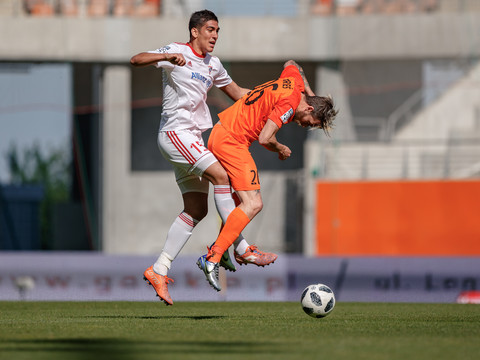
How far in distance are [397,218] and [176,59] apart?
11.5 m

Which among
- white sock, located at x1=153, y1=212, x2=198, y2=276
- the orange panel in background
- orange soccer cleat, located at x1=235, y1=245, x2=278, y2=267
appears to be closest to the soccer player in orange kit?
orange soccer cleat, located at x1=235, y1=245, x2=278, y2=267

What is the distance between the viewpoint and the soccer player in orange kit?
6.78m

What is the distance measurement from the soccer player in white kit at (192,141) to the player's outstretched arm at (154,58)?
57 mm

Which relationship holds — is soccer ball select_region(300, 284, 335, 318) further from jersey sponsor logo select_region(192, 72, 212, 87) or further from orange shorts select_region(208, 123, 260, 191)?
jersey sponsor logo select_region(192, 72, 212, 87)

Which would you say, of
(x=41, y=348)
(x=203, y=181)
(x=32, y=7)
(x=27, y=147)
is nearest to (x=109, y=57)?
(x=32, y=7)

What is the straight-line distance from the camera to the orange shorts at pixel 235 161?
6.88 meters

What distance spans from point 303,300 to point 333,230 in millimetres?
11069

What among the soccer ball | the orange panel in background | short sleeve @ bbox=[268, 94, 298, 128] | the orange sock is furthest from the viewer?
the orange panel in background

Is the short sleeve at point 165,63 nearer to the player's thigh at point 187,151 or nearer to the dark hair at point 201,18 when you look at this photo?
the dark hair at point 201,18

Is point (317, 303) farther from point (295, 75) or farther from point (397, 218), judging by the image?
point (397, 218)

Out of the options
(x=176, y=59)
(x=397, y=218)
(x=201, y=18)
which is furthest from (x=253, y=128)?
(x=397, y=218)

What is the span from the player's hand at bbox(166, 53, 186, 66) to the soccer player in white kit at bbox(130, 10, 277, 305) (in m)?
0.05

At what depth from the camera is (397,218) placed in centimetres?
1756

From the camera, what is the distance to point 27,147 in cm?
5728
